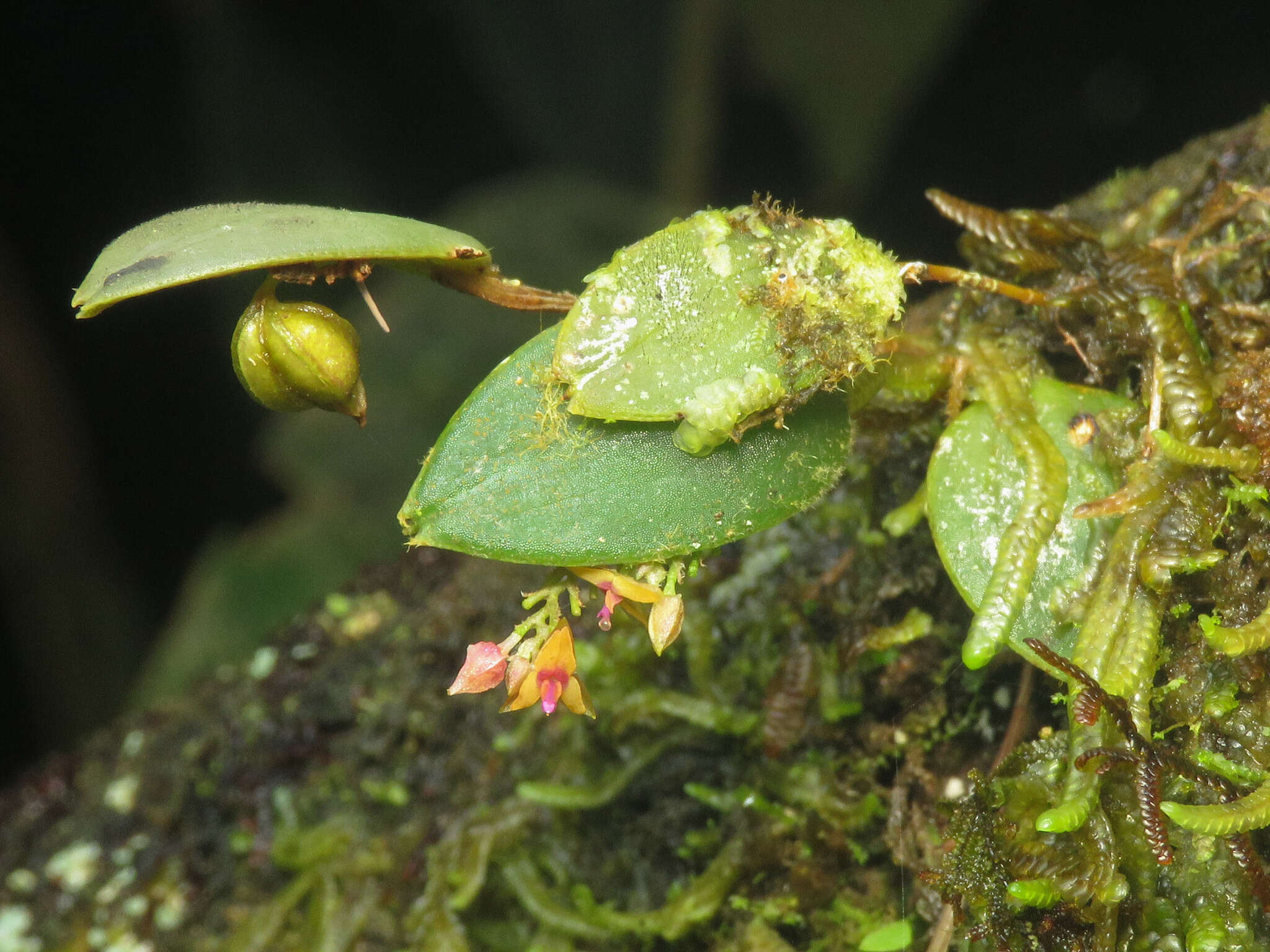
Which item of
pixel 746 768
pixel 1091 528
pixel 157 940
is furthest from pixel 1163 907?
pixel 157 940

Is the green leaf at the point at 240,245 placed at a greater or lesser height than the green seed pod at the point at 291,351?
greater

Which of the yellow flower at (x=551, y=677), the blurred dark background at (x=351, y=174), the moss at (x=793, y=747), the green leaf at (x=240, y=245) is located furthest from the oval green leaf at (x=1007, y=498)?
the blurred dark background at (x=351, y=174)

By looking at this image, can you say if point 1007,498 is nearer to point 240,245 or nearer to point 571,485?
point 571,485

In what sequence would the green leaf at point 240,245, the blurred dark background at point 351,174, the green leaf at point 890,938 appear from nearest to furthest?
the green leaf at point 240,245 → the green leaf at point 890,938 → the blurred dark background at point 351,174

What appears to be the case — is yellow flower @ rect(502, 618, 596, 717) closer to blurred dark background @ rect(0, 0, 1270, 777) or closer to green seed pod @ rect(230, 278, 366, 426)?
green seed pod @ rect(230, 278, 366, 426)

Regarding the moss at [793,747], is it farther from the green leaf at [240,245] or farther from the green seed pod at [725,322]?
the green leaf at [240,245]

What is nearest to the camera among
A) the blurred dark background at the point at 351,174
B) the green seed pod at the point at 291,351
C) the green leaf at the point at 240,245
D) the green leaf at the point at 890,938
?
the green leaf at the point at 240,245

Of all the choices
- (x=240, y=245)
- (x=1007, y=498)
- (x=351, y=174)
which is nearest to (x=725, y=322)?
(x=1007, y=498)
